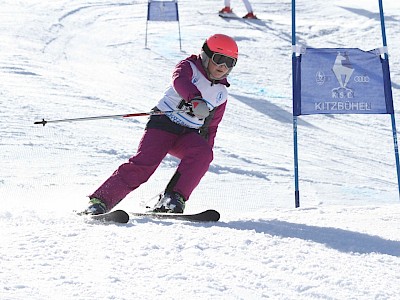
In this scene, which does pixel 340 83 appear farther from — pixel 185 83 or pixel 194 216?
pixel 194 216

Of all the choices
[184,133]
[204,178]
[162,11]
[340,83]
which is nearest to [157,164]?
[184,133]

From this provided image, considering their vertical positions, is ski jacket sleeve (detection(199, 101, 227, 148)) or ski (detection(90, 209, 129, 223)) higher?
ski jacket sleeve (detection(199, 101, 227, 148))

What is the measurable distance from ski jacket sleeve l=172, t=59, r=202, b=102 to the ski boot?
1.78ft

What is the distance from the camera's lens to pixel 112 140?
7.79m

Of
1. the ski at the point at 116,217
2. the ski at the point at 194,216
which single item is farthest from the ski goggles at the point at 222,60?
the ski at the point at 116,217

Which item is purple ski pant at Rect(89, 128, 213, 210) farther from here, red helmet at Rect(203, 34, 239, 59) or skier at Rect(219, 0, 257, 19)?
skier at Rect(219, 0, 257, 19)

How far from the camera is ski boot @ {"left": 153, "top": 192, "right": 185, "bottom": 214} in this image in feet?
14.1

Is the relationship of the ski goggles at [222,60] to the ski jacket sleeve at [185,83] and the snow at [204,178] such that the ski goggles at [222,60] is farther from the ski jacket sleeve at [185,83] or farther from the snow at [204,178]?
the snow at [204,178]

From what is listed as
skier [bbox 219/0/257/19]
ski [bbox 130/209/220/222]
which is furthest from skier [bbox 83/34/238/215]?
skier [bbox 219/0/257/19]

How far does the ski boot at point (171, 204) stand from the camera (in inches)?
169

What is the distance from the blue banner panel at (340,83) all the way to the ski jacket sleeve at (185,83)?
122cm

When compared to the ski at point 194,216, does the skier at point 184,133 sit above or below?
above

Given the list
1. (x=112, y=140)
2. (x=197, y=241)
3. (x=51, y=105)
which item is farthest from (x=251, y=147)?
(x=197, y=241)

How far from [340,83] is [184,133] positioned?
1.42m
